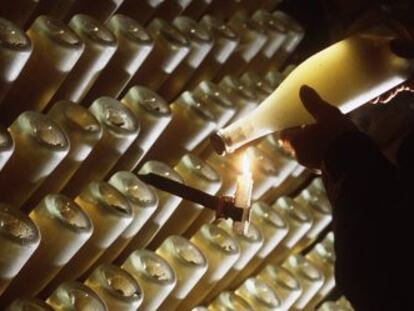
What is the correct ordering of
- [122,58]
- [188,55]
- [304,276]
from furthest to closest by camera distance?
[304,276]
[188,55]
[122,58]

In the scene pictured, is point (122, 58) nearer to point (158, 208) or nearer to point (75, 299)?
point (158, 208)

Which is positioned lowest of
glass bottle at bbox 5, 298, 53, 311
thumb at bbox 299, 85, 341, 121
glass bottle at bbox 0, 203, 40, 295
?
glass bottle at bbox 5, 298, 53, 311

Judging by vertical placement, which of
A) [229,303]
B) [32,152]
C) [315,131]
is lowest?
[229,303]

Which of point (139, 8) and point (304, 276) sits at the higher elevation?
point (139, 8)

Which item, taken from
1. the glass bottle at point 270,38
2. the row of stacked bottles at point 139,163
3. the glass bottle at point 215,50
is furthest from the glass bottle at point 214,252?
the glass bottle at point 270,38

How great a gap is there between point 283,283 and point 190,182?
0.68 feet

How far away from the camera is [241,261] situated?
3.01 ft

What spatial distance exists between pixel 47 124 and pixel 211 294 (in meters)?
0.37

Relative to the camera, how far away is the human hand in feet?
2.50

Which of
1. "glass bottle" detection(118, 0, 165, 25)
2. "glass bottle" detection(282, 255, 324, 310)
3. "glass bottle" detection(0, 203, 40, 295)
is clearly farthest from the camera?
"glass bottle" detection(282, 255, 324, 310)

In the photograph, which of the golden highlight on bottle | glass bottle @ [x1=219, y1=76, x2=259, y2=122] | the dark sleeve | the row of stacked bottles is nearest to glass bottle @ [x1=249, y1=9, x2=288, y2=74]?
the row of stacked bottles

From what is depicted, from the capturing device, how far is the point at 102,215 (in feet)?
2.32

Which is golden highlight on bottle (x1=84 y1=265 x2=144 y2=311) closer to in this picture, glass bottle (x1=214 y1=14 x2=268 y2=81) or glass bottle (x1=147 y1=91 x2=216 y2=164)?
glass bottle (x1=147 y1=91 x2=216 y2=164)

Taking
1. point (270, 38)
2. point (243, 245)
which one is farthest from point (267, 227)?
point (270, 38)
